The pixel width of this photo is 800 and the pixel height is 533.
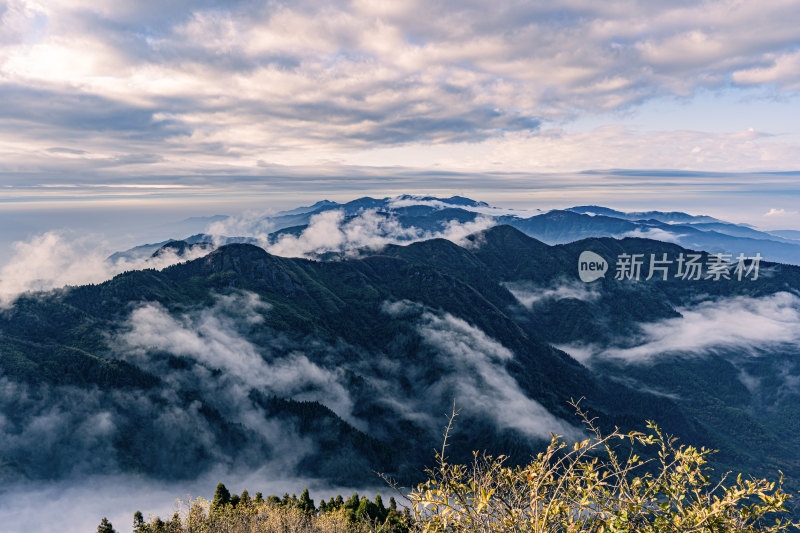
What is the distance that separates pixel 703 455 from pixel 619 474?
12.9ft

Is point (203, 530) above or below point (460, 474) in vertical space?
below

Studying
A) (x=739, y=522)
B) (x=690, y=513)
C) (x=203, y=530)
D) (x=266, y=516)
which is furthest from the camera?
(x=266, y=516)

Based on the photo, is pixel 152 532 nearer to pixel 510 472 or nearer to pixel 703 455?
pixel 510 472

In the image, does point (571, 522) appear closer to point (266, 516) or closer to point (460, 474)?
point (460, 474)

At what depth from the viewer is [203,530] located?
6556 centimetres

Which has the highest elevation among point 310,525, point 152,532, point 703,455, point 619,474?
point 703,455

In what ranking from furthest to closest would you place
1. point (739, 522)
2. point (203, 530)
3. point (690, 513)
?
point (203, 530), point (739, 522), point (690, 513)

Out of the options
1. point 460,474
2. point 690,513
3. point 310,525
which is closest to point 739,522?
point 690,513

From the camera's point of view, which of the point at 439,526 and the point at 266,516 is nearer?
the point at 439,526

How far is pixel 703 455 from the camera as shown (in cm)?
1881

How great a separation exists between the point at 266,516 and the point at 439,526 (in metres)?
78.7

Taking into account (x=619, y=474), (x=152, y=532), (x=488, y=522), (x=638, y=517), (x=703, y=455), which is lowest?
(x=152, y=532)

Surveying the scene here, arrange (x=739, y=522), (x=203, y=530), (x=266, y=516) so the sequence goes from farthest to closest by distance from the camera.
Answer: (x=266, y=516), (x=203, y=530), (x=739, y=522)

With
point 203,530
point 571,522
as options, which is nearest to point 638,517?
point 571,522
